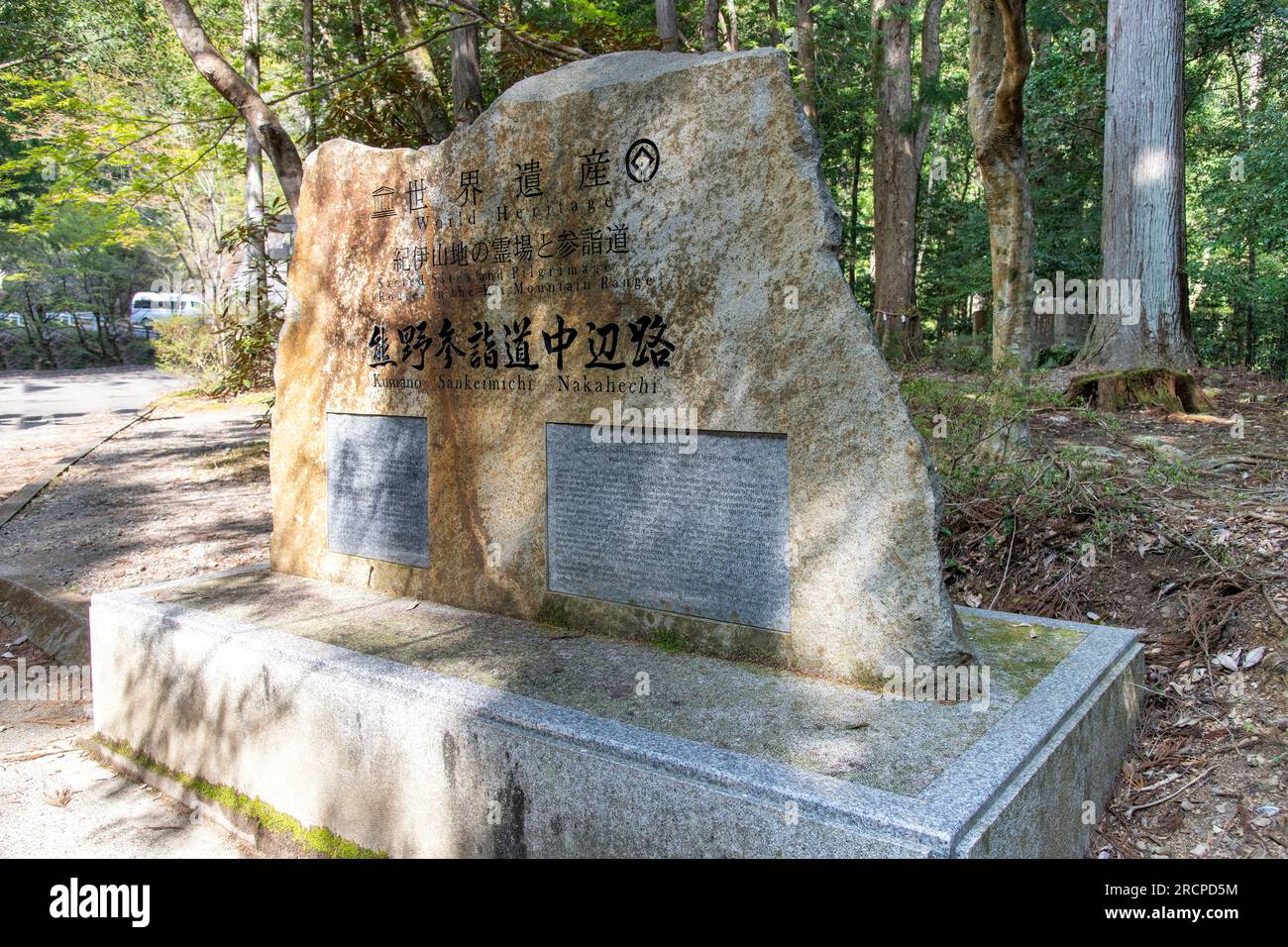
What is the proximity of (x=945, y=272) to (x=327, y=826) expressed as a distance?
17.5 m

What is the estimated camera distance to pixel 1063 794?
304cm

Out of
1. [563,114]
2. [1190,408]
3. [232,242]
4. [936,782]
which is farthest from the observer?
[232,242]

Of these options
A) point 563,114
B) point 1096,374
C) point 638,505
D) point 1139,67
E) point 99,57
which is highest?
point 99,57

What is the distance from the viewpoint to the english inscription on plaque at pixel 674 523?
3580 millimetres

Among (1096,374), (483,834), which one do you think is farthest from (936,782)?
(1096,374)

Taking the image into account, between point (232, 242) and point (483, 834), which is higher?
point (232, 242)

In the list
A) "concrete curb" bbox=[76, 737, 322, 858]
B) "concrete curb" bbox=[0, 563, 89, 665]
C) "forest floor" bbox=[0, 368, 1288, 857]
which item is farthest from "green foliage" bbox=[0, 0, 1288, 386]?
"concrete curb" bbox=[76, 737, 322, 858]

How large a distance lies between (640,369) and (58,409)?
16.2 metres

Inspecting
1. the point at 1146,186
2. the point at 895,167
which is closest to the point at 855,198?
the point at 895,167

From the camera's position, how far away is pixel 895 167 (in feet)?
48.3

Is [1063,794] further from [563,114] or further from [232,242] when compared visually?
[232,242]

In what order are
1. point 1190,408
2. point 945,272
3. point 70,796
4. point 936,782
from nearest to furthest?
point 936,782 < point 70,796 < point 1190,408 < point 945,272

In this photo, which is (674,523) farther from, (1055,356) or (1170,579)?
(1055,356)

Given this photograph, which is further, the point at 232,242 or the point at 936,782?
the point at 232,242
